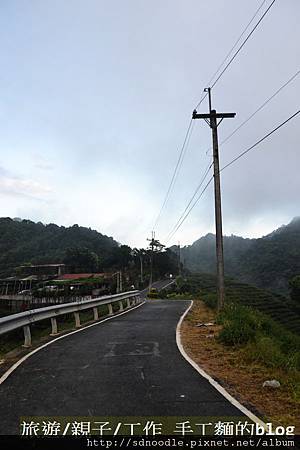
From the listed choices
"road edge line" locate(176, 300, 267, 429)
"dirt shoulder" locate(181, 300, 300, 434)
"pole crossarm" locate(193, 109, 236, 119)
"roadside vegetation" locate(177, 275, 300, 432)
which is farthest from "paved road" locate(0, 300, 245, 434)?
"pole crossarm" locate(193, 109, 236, 119)

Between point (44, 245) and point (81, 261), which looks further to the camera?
point (44, 245)

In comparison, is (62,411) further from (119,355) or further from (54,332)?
(54,332)

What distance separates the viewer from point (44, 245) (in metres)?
130

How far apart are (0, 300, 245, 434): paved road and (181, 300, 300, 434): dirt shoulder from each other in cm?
39

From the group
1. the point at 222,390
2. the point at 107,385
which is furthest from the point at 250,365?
the point at 107,385

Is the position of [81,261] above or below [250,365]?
above

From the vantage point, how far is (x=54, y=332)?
43.3 ft

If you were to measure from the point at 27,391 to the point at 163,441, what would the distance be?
272 cm

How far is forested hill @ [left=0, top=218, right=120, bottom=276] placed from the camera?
377 feet

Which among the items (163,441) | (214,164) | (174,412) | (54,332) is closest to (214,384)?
(174,412)

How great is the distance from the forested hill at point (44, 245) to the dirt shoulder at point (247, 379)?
325ft

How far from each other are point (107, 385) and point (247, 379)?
2552mm

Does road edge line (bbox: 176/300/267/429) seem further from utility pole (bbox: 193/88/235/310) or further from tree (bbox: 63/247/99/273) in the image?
tree (bbox: 63/247/99/273)

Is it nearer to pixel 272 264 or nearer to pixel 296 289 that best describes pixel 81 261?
pixel 296 289
